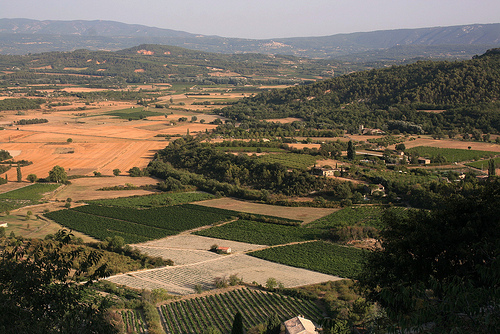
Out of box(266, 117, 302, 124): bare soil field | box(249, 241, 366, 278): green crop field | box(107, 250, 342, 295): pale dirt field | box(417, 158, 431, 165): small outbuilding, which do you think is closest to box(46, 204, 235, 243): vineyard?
box(107, 250, 342, 295): pale dirt field

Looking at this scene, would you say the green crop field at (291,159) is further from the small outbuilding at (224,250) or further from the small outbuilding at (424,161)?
the small outbuilding at (224,250)

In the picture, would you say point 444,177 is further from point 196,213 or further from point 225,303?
point 225,303

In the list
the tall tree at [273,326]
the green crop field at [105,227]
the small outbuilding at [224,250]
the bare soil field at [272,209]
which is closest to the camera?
the tall tree at [273,326]

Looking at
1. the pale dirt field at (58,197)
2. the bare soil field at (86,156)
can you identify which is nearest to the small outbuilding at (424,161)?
the pale dirt field at (58,197)

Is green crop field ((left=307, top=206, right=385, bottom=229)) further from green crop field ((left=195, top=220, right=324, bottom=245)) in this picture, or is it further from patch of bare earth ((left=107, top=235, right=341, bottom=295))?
patch of bare earth ((left=107, top=235, right=341, bottom=295))

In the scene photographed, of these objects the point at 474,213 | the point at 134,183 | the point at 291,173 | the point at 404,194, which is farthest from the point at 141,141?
the point at 474,213
